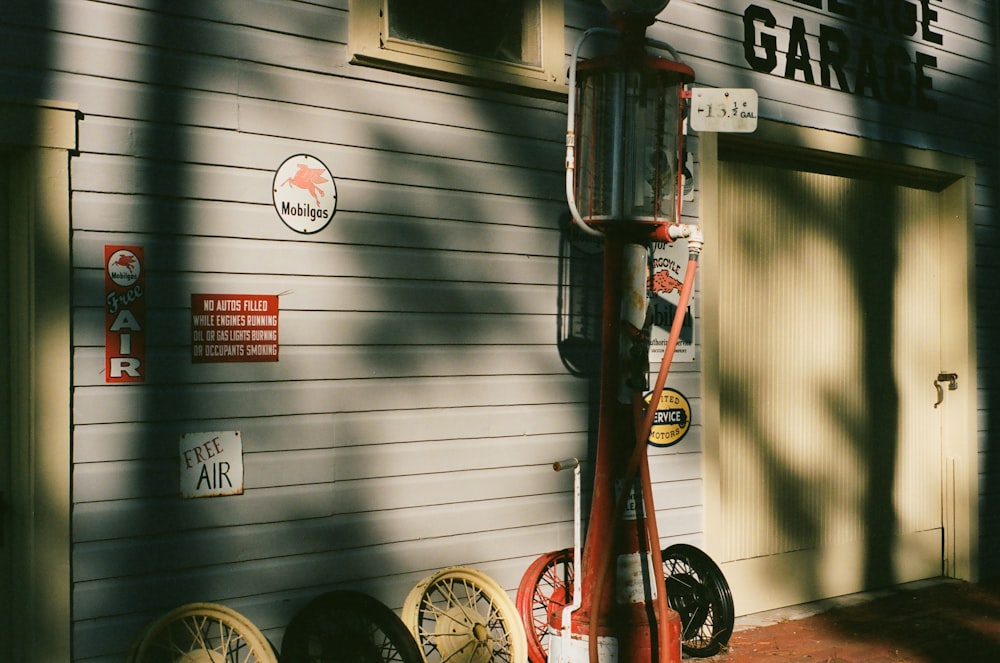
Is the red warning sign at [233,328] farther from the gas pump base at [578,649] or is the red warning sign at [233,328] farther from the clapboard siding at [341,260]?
the gas pump base at [578,649]

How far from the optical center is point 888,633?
19.0 ft

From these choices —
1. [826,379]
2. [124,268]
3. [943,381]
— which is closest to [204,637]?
[124,268]

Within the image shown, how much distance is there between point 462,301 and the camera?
482 centimetres

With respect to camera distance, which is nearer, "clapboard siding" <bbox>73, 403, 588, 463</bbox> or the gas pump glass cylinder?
"clapboard siding" <bbox>73, 403, 588, 463</bbox>

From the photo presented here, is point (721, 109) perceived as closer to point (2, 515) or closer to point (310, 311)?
point (310, 311)

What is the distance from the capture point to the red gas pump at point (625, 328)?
13.6 feet

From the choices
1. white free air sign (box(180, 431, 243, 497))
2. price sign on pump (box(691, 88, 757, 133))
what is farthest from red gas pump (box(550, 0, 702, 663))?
white free air sign (box(180, 431, 243, 497))

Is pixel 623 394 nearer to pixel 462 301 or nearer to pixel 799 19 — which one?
pixel 462 301

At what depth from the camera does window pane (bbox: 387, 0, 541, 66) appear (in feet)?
15.5

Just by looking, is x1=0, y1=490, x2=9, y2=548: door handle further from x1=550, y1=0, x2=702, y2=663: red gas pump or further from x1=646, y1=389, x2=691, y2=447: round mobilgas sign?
x1=646, y1=389, x2=691, y2=447: round mobilgas sign

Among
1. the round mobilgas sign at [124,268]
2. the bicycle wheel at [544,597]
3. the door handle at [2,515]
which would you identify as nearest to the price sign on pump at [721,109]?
the bicycle wheel at [544,597]

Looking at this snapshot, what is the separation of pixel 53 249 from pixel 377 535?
1847 mm

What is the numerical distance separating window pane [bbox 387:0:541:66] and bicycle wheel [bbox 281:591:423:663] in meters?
2.57

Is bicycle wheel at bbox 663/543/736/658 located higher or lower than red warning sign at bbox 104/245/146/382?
lower
